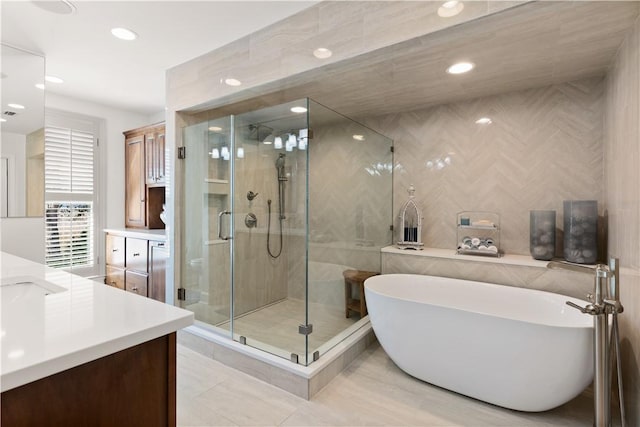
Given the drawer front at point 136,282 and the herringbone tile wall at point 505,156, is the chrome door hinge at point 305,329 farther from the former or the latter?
the drawer front at point 136,282

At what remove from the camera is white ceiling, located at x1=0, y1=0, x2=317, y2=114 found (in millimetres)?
2008

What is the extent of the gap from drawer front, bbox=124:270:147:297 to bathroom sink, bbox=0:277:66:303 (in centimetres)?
222

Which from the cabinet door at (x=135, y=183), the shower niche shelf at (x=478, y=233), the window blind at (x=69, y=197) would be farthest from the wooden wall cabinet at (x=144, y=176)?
the shower niche shelf at (x=478, y=233)

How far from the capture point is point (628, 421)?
1.63 meters

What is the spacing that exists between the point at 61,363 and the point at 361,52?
1.86m

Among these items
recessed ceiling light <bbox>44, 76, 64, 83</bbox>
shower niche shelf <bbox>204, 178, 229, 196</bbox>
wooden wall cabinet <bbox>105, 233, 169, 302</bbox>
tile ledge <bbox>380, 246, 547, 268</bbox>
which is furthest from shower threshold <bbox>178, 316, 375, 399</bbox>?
recessed ceiling light <bbox>44, 76, 64, 83</bbox>

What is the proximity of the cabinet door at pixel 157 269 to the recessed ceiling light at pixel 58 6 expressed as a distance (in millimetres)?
2014

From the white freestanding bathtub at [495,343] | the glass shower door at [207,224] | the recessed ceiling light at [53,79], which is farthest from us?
the recessed ceiling light at [53,79]

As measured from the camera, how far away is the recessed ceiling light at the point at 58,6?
1.96 metres

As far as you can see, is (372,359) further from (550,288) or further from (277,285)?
(550,288)

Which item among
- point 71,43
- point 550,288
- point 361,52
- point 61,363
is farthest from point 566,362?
point 71,43

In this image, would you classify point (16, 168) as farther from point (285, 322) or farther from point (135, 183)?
point (285, 322)

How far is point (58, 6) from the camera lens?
2.00 meters

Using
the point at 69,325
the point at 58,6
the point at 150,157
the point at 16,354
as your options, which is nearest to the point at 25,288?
the point at 69,325
